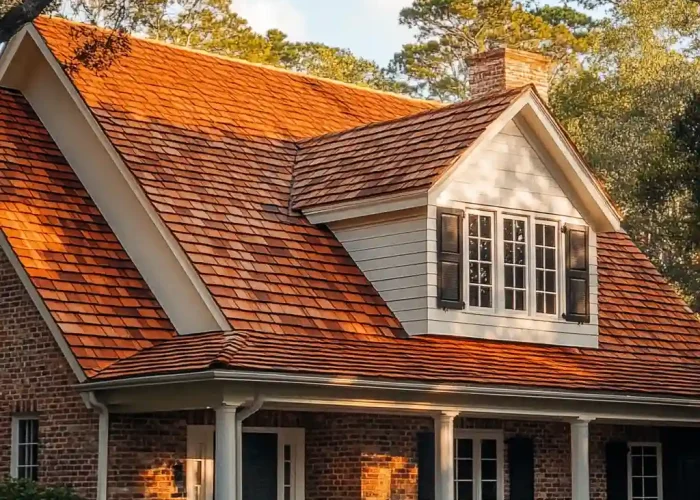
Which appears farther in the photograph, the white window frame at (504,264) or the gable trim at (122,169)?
the white window frame at (504,264)

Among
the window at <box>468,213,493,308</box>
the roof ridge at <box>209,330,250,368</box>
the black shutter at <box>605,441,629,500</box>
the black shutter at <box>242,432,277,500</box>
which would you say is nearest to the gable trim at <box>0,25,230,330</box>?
the roof ridge at <box>209,330,250,368</box>

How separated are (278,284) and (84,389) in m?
2.87

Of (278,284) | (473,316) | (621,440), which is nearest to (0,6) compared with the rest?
(278,284)

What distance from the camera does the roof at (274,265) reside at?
55.0 ft

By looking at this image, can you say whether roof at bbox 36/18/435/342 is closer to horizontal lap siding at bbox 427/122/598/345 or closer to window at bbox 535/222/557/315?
horizontal lap siding at bbox 427/122/598/345

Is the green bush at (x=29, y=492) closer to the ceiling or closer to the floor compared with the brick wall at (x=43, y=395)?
closer to the floor

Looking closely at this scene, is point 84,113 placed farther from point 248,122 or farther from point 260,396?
point 260,396

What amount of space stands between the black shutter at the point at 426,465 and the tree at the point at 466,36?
125ft

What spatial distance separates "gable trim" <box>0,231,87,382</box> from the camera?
1633 cm

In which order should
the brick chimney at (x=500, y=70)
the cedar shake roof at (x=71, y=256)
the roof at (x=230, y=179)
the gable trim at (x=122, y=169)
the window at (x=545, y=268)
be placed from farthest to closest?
the brick chimney at (x=500, y=70), the window at (x=545, y=268), the roof at (x=230, y=179), the gable trim at (x=122, y=169), the cedar shake roof at (x=71, y=256)

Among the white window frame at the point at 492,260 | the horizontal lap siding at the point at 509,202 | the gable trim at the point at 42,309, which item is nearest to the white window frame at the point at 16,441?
the gable trim at the point at 42,309

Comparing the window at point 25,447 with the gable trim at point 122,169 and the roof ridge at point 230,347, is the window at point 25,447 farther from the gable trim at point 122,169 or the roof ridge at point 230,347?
the roof ridge at point 230,347

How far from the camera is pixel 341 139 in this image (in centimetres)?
2106

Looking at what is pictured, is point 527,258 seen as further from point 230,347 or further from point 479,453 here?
point 230,347
